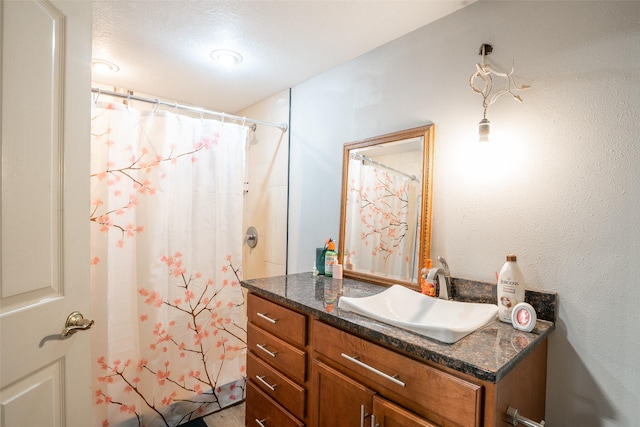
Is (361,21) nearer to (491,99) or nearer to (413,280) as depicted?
(491,99)

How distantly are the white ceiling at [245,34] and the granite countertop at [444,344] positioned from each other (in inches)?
50.1

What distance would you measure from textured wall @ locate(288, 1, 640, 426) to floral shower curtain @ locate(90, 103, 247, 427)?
48.9 inches

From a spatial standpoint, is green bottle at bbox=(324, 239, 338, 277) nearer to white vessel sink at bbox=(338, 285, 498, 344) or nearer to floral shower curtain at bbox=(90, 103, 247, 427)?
white vessel sink at bbox=(338, 285, 498, 344)

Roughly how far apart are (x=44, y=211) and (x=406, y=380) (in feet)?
3.78

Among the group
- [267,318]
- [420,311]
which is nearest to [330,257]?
[267,318]

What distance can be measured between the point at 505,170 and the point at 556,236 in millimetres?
300

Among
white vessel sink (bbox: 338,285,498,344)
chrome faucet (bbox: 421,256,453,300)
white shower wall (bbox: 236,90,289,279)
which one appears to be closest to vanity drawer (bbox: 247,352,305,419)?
white vessel sink (bbox: 338,285,498,344)

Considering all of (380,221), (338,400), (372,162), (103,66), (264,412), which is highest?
(103,66)

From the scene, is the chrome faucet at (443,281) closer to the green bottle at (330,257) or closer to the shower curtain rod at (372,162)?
the shower curtain rod at (372,162)

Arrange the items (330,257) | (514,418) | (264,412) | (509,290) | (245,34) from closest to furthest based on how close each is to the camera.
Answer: (514,418)
(509,290)
(264,412)
(245,34)
(330,257)

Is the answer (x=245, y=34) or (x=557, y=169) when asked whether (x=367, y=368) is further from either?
(x=245, y=34)

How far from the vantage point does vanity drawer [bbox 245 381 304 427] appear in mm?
1314

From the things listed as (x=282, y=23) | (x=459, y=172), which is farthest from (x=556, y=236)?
(x=282, y=23)

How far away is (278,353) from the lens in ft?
4.45
